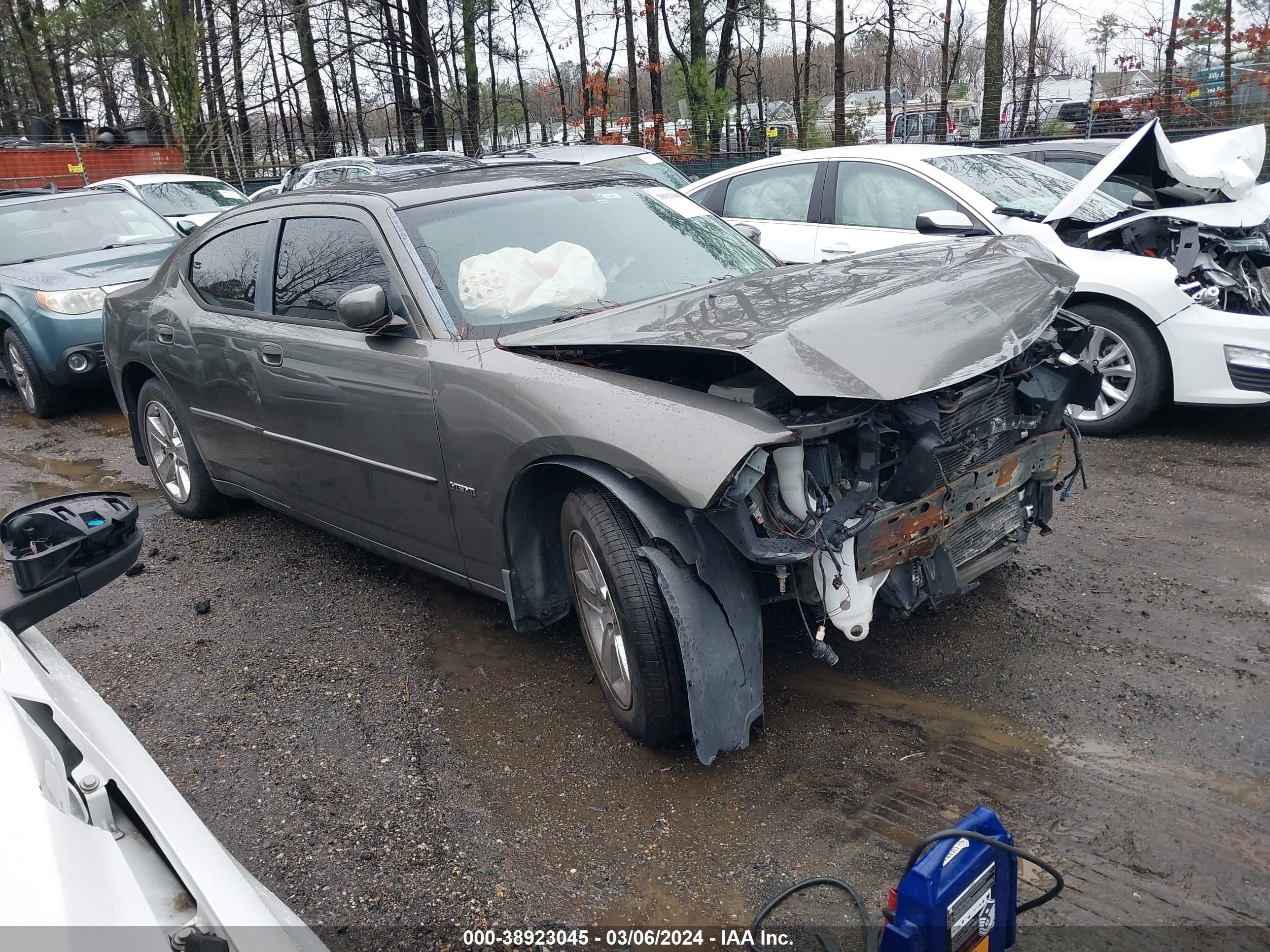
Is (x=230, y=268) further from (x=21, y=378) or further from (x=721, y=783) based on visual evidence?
(x=21, y=378)

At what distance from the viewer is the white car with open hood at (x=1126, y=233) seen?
17.6 feet

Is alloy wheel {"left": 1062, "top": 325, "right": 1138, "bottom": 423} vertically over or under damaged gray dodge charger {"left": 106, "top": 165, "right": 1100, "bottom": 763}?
under

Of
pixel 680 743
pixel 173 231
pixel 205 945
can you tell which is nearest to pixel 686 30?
pixel 173 231

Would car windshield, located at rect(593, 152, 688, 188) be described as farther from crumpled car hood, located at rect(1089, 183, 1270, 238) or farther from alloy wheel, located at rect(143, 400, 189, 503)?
alloy wheel, located at rect(143, 400, 189, 503)

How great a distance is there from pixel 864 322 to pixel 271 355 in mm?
2515

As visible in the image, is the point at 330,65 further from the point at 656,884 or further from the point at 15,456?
the point at 656,884

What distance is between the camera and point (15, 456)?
7109 mm

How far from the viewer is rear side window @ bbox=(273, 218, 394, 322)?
378 cm

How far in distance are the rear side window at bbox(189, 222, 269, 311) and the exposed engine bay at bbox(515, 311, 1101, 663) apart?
1.96 meters

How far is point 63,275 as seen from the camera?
26.1 ft

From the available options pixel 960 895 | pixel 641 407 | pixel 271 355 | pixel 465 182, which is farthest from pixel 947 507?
pixel 271 355

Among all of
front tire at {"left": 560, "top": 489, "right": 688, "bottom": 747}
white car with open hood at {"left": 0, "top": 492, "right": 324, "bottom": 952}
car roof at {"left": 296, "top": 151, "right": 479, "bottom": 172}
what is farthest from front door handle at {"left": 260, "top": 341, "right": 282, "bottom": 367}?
car roof at {"left": 296, "top": 151, "right": 479, "bottom": 172}

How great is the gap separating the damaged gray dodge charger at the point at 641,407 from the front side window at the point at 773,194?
296cm

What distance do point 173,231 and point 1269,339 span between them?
8.59 meters
